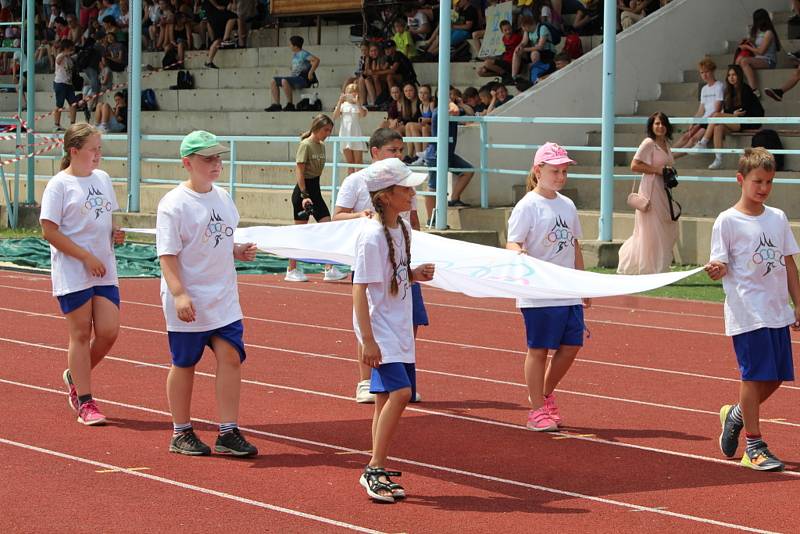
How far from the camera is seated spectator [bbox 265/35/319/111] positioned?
30094 mm

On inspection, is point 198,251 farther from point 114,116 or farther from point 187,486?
point 114,116

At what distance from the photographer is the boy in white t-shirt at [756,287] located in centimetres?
805

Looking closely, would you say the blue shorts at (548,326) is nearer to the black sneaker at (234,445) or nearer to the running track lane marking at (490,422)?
the running track lane marking at (490,422)

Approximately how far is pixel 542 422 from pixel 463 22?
19.9 m

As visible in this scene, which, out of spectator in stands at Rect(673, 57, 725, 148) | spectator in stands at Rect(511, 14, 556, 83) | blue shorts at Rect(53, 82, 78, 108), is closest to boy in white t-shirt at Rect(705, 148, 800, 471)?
spectator in stands at Rect(673, 57, 725, 148)

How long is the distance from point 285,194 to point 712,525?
771 inches

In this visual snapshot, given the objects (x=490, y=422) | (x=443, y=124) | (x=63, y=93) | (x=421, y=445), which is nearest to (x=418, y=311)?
(x=490, y=422)

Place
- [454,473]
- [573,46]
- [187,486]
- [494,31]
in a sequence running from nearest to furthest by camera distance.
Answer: [187,486] → [454,473] → [573,46] → [494,31]

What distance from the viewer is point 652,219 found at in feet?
60.9

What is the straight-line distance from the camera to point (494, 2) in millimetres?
27953

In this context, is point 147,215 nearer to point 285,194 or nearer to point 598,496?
point 285,194

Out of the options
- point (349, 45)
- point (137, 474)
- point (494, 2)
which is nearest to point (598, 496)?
point (137, 474)

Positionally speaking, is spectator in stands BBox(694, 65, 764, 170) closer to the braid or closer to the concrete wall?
the concrete wall

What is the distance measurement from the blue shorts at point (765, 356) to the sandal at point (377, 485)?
7.23ft
